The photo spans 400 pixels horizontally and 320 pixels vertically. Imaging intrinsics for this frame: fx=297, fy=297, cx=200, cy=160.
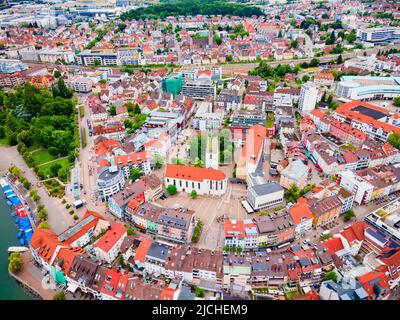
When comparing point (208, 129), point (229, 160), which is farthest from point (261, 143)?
point (208, 129)

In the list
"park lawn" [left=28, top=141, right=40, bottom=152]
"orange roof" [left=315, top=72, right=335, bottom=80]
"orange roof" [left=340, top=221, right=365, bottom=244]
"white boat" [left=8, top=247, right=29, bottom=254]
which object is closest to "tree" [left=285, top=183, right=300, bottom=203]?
"orange roof" [left=340, top=221, right=365, bottom=244]

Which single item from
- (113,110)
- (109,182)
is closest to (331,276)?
(109,182)

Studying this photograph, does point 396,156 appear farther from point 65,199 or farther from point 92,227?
point 65,199

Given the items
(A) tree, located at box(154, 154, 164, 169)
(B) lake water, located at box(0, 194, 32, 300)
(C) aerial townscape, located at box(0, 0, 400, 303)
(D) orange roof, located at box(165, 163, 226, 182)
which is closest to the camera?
(C) aerial townscape, located at box(0, 0, 400, 303)

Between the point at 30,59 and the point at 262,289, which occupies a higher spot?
the point at 30,59

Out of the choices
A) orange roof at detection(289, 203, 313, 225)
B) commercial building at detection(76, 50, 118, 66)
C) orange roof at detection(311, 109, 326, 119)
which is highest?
commercial building at detection(76, 50, 118, 66)

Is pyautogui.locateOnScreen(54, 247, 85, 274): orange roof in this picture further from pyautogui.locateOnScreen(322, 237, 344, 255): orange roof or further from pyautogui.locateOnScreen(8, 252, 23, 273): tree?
pyautogui.locateOnScreen(322, 237, 344, 255): orange roof

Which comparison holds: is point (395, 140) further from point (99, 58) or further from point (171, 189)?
point (99, 58)
